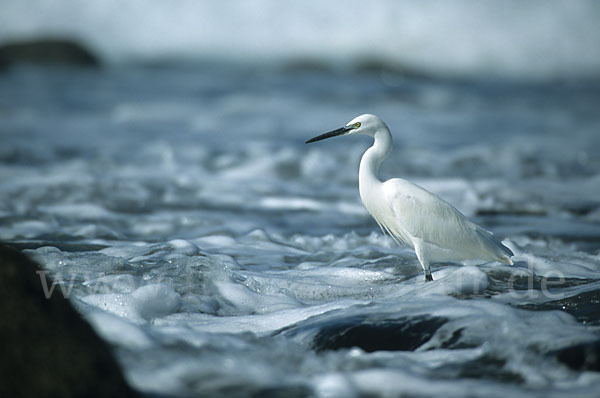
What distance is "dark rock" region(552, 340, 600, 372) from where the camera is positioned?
255 cm

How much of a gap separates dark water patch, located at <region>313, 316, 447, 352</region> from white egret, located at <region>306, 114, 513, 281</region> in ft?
2.83

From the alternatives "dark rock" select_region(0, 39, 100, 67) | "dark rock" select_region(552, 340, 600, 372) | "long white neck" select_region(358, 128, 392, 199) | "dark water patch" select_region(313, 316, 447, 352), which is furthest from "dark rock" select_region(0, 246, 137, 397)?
"dark rock" select_region(0, 39, 100, 67)

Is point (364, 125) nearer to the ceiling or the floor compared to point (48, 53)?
nearer to the floor

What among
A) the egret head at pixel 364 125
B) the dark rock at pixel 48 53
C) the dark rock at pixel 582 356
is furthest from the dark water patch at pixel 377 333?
the dark rock at pixel 48 53

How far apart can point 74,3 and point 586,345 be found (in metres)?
19.8

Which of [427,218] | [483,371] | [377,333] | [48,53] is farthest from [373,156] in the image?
[48,53]

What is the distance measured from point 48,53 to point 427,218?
17.1m

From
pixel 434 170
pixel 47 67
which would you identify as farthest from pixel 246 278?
pixel 47 67

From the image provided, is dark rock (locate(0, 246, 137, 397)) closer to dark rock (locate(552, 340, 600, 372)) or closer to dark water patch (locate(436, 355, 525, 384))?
dark water patch (locate(436, 355, 525, 384))

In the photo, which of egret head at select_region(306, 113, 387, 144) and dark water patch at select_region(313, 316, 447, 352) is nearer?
dark water patch at select_region(313, 316, 447, 352)

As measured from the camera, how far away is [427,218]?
12.6 feet

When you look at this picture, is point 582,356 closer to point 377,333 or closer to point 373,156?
point 377,333

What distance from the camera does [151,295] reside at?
3.35 metres

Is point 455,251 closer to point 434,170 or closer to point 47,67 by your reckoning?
point 434,170
